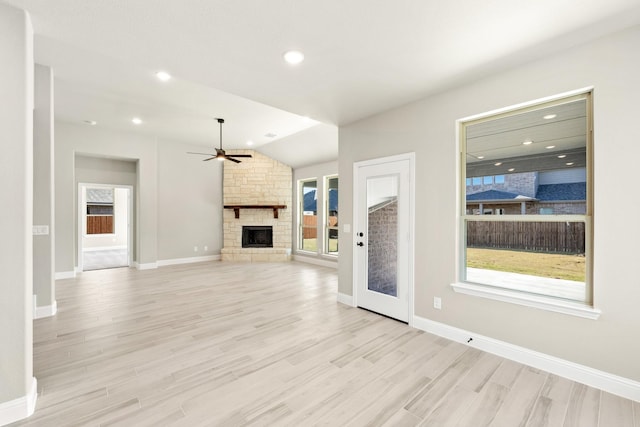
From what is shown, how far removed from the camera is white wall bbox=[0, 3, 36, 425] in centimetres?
181

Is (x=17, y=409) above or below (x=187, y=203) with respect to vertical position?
below

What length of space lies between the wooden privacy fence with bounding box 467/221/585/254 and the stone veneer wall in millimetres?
6033

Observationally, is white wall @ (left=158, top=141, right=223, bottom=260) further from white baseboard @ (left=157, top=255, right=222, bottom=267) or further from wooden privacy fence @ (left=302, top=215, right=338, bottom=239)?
wooden privacy fence @ (left=302, top=215, right=338, bottom=239)

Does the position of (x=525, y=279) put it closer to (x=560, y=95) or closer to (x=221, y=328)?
(x=560, y=95)

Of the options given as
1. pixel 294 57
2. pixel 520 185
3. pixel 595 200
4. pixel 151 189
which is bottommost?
pixel 595 200

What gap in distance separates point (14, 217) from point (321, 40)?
2.49 metres

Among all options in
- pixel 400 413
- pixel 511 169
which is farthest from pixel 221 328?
pixel 511 169

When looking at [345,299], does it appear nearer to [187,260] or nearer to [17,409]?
[17,409]

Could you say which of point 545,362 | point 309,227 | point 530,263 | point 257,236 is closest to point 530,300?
Answer: point 530,263

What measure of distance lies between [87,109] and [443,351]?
664 cm

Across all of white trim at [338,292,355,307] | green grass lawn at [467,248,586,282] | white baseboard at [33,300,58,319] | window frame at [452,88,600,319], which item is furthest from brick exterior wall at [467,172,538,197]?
white baseboard at [33,300,58,319]

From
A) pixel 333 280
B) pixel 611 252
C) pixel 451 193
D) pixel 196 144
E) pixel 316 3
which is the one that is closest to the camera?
pixel 316 3

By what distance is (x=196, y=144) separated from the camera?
7605 millimetres

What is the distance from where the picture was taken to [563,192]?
8.07ft
